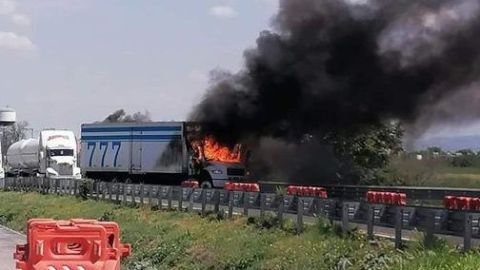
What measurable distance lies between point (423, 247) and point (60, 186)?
33285mm

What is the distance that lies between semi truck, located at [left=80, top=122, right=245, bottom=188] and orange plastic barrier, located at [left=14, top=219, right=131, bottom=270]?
29.5 metres

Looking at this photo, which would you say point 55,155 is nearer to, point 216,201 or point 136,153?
point 136,153

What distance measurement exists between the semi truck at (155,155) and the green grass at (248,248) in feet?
30.4

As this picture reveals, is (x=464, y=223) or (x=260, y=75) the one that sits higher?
(x=260, y=75)

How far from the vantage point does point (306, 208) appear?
19.9m

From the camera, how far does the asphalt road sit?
21031mm

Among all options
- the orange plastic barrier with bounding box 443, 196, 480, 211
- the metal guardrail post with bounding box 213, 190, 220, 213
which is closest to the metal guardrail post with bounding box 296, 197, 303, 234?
the orange plastic barrier with bounding box 443, 196, 480, 211

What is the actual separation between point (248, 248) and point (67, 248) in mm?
8734

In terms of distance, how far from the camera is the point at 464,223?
551 inches

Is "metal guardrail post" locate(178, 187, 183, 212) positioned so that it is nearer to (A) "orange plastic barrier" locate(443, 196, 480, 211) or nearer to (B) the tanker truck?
(A) "orange plastic barrier" locate(443, 196, 480, 211)

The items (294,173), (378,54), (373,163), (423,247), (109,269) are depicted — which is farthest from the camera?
(373,163)

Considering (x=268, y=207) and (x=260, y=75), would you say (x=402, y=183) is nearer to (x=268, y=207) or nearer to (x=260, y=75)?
(x=260, y=75)

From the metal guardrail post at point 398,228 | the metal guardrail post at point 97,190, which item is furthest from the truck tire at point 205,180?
the metal guardrail post at point 398,228

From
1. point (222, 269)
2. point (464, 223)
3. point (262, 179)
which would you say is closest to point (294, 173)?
point (262, 179)
